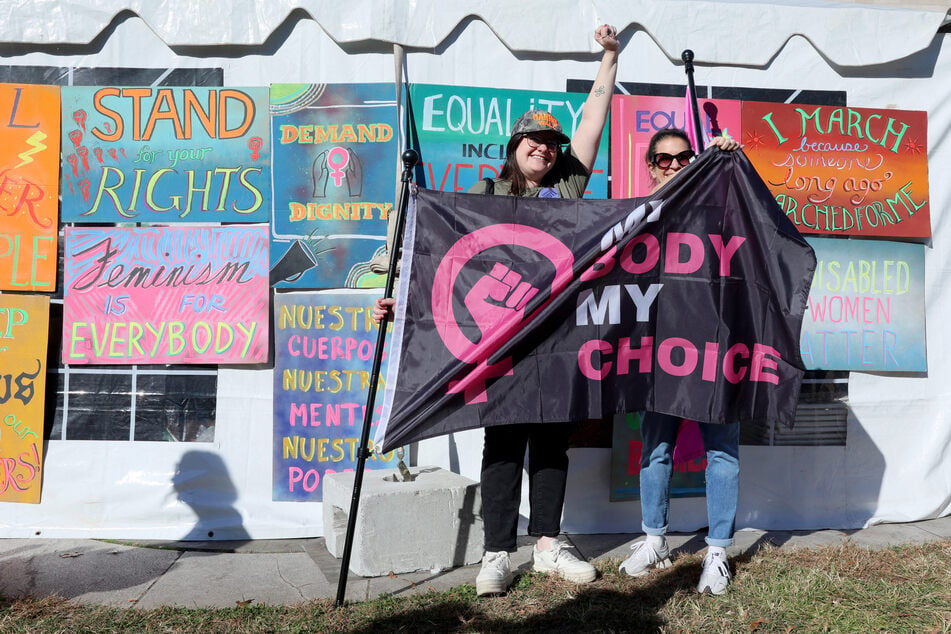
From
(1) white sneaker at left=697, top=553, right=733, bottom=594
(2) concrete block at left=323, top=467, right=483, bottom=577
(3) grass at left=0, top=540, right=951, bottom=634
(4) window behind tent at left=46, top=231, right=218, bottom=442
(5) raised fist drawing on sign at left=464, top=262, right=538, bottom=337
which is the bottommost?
(3) grass at left=0, top=540, right=951, bottom=634

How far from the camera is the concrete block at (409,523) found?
3.45m

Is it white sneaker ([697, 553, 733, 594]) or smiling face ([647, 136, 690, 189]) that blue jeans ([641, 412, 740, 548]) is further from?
smiling face ([647, 136, 690, 189])

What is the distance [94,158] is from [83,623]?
2.39 m

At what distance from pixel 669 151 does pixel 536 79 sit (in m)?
1.08

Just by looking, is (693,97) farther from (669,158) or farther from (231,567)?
(231,567)

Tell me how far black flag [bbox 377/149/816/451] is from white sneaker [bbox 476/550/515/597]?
600 mm

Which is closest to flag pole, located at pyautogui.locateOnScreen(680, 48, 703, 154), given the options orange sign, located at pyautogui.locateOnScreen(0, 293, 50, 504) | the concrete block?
the concrete block

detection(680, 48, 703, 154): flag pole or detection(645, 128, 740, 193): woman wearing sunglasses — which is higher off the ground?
detection(680, 48, 703, 154): flag pole

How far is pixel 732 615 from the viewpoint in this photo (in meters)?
2.97

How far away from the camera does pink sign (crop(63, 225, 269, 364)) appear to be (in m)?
4.04

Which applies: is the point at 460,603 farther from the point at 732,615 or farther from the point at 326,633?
the point at 732,615

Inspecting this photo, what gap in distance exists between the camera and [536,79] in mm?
4191

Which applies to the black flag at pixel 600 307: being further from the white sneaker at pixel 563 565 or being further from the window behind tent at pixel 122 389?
the window behind tent at pixel 122 389

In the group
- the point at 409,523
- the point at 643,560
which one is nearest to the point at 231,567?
the point at 409,523
